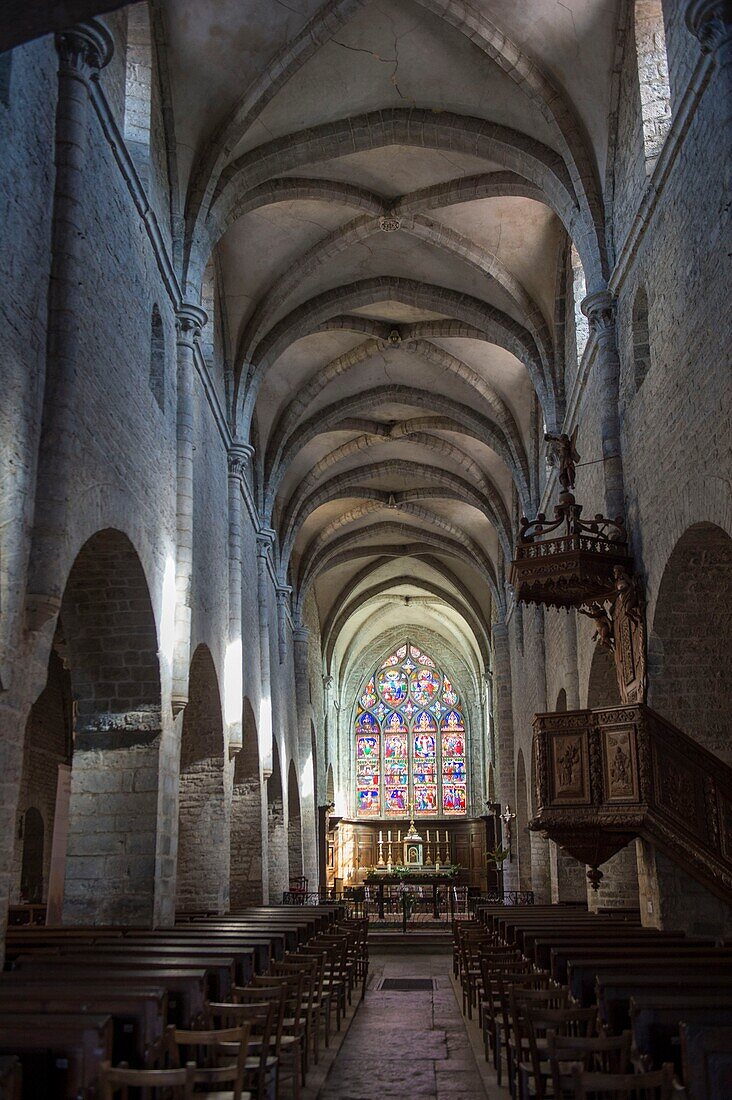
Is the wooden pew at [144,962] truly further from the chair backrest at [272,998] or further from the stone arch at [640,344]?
the stone arch at [640,344]

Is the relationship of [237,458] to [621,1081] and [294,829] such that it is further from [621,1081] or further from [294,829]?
[621,1081]

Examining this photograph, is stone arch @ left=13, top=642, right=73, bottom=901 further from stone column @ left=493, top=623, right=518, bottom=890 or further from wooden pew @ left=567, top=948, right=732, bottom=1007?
wooden pew @ left=567, top=948, right=732, bottom=1007

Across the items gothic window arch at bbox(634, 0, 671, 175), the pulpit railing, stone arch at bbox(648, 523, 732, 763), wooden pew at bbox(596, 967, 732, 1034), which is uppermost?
gothic window arch at bbox(634, 0, 671, 175)

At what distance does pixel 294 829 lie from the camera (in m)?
29.5

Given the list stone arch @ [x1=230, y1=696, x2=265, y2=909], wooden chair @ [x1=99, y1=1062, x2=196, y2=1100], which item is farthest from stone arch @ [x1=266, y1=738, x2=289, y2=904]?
wooden chair @ [x1=99, y1=1062, x2=196, y2=1100]

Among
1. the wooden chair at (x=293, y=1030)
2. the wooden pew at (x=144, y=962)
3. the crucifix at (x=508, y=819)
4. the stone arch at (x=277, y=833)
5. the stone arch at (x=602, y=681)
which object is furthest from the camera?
the crucifix at (x=508, y=819)

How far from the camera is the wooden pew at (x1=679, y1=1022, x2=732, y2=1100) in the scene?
464cm

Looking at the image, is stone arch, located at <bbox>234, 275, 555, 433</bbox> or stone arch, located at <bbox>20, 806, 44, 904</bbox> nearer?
stone arch, located at <bbox>20, 806, 44, 904</bbox>

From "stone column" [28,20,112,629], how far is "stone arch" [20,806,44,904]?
1261 cm

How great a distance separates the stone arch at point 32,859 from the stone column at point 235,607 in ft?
15.7

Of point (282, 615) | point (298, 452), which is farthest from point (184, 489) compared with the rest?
point (282, 615)

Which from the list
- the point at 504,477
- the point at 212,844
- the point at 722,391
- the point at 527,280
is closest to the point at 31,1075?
the point at 722,391

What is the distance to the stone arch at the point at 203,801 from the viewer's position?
52.5ft

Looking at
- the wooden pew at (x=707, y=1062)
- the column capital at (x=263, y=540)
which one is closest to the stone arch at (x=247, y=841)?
the column capital at (x=263, y=540)
